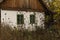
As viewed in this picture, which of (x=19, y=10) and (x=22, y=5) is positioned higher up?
(x=22, y=5)

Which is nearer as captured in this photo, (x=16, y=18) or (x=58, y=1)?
(x=58, y=1)

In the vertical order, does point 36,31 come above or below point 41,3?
below

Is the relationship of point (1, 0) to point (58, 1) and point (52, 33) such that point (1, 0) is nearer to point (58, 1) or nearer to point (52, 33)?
point (58, 1)

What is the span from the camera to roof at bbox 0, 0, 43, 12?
23.0 m

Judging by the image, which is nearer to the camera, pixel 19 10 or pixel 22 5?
pixel 19 10

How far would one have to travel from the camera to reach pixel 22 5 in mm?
23719

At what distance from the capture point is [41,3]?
25172 mm

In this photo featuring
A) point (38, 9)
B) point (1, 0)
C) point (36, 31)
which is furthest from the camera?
point (38, 9)

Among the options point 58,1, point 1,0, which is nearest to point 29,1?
→ point 1,0

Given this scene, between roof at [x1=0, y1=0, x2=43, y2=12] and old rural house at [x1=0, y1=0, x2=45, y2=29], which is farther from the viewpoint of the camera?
roof at [x1=0, y1=0, x2=43, y2=12]

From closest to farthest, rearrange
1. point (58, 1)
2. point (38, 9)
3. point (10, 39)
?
point (10, 39), point (58, 1), point (38, 9)

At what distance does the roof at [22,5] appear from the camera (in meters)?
23.0

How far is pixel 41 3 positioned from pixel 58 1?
4614mm

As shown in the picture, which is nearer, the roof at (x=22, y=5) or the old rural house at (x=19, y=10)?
the old rural house at (x=19, y=10)
